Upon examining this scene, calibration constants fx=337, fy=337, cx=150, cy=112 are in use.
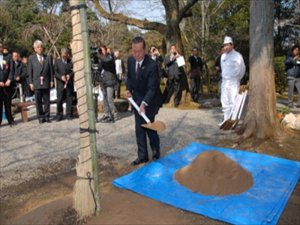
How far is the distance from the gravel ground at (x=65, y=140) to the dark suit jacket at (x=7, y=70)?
110 centimetres

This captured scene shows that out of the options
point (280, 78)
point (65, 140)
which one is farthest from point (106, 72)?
point (280, 78)

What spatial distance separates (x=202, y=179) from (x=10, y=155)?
3196 millimetres

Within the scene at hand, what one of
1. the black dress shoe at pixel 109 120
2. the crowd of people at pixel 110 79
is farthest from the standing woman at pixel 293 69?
the black dress shoe at pixel 109 120

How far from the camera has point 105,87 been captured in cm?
776

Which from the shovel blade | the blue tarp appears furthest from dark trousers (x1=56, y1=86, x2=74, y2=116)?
the shovel blade

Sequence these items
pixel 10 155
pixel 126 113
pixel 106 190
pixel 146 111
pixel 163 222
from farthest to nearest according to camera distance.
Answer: pixel 126 113, pixel 10 155, pixel 146 111, pixel 106 190, pixel 163 222

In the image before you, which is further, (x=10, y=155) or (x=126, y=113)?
(x=126, y=113)

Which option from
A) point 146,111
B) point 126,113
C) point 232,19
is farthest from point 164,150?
point 232,19

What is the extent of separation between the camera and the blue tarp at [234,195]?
126 inches

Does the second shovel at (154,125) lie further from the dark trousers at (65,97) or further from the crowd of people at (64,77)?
the dark trousers at (65,97)

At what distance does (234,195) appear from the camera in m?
3.59

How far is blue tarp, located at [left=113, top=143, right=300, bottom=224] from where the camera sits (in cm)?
320

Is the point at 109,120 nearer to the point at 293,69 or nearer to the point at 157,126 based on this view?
the point at 157,126

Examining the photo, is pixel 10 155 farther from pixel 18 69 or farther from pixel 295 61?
pixel 295 61
